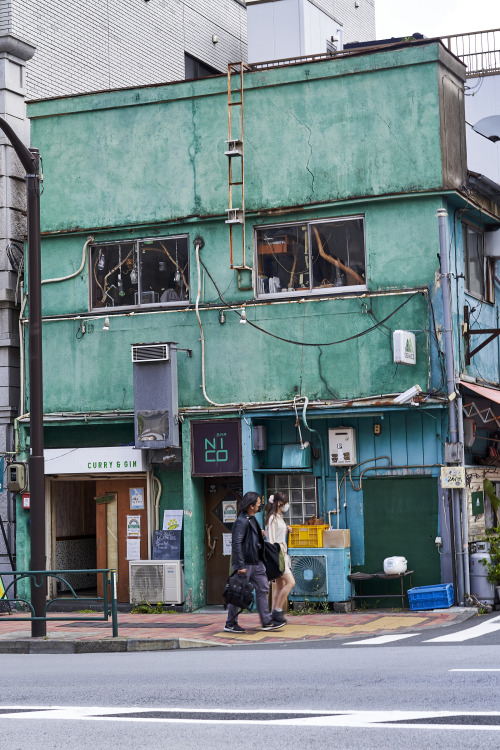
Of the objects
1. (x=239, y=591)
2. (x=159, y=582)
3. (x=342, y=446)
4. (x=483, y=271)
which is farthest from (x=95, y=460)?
(x=483, y=271)

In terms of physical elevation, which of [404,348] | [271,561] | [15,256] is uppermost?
[15,256]

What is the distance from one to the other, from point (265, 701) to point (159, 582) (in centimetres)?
1064

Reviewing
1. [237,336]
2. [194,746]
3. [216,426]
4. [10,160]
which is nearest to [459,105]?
[237,336]

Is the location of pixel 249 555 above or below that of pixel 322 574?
above

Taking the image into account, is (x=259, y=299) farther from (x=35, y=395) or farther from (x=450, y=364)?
(x=35, y=395)

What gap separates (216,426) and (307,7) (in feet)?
34.0

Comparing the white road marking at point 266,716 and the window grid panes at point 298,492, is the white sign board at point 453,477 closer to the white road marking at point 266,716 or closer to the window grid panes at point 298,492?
the window grid panes at point 298,492

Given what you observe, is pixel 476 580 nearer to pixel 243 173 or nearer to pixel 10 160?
pixel 243 173

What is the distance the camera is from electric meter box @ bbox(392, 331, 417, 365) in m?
17.5

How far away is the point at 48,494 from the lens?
68.1 feet

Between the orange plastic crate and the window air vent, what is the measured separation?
3528mm

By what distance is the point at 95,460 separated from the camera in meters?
19.8

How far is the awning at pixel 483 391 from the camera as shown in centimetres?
1820

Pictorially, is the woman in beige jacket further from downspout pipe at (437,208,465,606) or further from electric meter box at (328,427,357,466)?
downspout pipe at (437,208,465,606)
